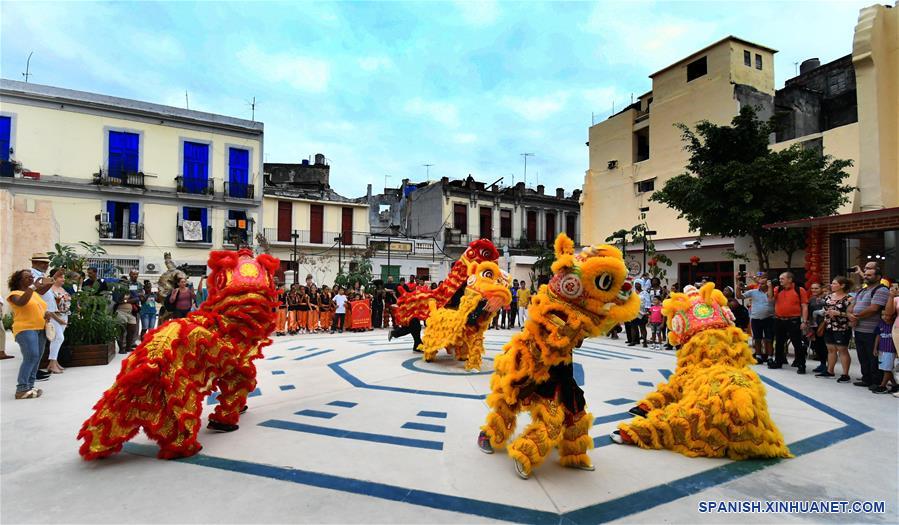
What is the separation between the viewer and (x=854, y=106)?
17.0 m

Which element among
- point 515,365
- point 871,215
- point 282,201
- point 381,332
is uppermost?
point 282,201

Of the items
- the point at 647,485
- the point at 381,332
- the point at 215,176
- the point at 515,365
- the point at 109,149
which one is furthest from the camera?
the point at 215,176

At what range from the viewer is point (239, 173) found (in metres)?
20.8

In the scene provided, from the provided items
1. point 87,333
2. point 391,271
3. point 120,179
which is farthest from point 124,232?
point 87,333

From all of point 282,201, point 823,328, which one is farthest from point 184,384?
point 282,201

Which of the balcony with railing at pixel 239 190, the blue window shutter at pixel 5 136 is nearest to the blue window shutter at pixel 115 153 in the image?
the blue window shutter at pixel 5 136

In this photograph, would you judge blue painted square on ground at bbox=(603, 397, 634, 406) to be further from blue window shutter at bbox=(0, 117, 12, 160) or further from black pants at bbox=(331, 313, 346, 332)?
blue window shutter at bbox=(0, 117, 12, 160)

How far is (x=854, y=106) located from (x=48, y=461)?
23.4 m

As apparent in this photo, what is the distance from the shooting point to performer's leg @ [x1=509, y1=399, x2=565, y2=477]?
3096 mm

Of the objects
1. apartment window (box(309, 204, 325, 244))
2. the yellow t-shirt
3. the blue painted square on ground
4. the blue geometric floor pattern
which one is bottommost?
the blue painted square on ground

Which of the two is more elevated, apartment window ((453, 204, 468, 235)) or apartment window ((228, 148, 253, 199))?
apartment window ((228, 148, 253, 199))

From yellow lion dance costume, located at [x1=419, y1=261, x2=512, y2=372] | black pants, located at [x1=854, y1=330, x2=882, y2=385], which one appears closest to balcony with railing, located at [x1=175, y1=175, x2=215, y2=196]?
yellow lion dance costume, located at [x1=419, y1=261, x2=512, y2=372]

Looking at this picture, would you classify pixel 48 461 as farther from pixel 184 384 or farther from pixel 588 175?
pixel 588 175

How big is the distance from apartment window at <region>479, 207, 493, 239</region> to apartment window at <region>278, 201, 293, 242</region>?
10.6 m
